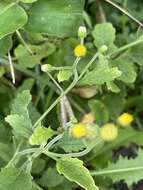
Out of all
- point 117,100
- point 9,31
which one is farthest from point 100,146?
point 9,31

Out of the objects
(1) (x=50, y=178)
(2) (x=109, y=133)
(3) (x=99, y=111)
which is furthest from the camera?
(3) (x=99, y=111)

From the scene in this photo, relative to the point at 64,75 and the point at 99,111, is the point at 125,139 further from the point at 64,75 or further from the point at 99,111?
the point at 64,75

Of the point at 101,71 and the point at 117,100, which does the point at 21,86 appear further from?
the point at 101,71

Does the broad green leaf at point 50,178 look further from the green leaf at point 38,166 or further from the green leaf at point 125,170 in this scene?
the green leaf at point 125,170

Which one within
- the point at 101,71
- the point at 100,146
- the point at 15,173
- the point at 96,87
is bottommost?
the point at 100,146

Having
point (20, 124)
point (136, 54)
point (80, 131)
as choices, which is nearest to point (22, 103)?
point (20, 124)

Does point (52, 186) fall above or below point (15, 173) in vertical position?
below
